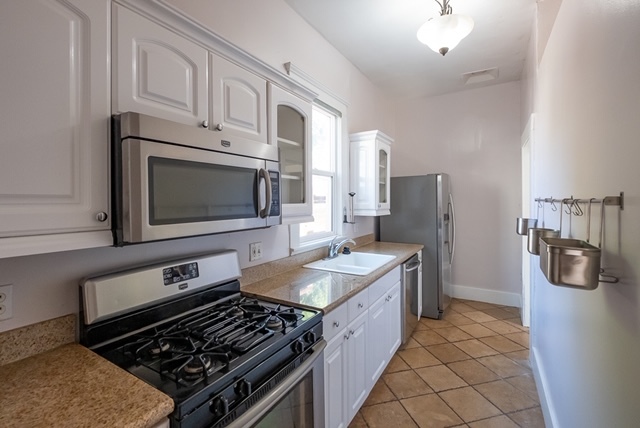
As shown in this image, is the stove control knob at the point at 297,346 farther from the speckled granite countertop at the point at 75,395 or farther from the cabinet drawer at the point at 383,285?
the cabinet drawer at the point at 383,285

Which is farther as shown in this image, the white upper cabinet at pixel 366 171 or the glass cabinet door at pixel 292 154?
the white upper cabinet at pixel 366 171

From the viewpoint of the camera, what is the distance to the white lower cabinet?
1.56 metres

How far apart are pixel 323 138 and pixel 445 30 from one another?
1.31m

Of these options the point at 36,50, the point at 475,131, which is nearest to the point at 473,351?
the point at 475,131

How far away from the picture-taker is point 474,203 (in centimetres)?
399

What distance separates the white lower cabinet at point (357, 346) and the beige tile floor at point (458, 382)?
0.58 ft

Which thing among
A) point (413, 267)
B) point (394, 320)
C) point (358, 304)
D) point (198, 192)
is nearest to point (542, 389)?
point (394, 320)

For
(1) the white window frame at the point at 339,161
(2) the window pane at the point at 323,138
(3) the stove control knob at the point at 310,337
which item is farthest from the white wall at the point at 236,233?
(3) the stove control knob at the point at 310,337

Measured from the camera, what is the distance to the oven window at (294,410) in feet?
3.67

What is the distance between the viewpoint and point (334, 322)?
5.13 feet

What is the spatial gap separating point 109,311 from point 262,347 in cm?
58

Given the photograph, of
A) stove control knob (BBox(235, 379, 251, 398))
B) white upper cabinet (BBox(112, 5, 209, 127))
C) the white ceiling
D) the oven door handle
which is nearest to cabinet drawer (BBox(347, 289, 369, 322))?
the oven door handle

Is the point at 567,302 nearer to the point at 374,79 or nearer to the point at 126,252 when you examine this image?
the point at 126,252

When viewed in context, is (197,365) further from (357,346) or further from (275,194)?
(357,346)
